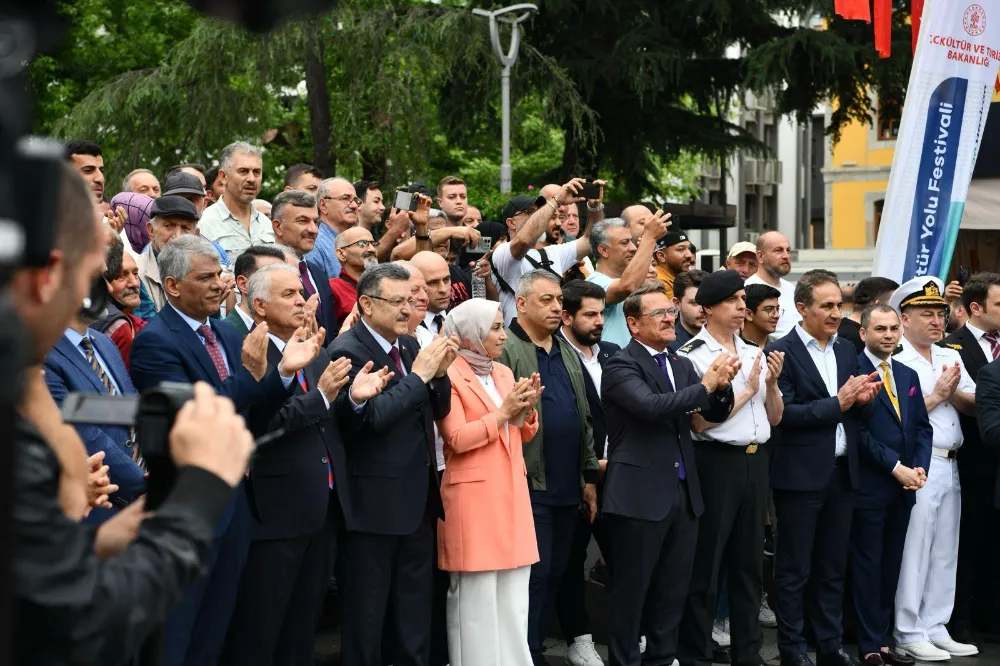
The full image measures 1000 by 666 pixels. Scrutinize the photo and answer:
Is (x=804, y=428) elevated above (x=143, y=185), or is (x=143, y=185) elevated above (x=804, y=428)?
(x=143, y=185)

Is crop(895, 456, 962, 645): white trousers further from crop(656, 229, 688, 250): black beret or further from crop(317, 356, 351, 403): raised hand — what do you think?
crop(317, 356, 351, 403): raised hand

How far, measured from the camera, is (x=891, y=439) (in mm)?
9133

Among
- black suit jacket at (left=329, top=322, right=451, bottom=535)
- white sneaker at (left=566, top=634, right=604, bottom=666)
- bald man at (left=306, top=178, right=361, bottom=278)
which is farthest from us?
bald man at (left=306, top=178, right=361, bottom=278)

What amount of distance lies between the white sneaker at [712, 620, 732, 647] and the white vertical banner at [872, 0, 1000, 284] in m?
3.06

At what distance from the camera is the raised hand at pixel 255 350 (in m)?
6.12

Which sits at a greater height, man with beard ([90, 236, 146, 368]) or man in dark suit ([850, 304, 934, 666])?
man with beard ([90, 236, 146, 368])

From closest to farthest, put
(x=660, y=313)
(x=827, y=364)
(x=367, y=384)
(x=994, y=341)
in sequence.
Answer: (x=367, y=384) → (x=660, y=313) → (x=827, y=364) → (x=994, y=341)

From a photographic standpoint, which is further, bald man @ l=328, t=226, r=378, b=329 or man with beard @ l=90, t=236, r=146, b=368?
bald man @ l=328, t=226, r=378, b=329

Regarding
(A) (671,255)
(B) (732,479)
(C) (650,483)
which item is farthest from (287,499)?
(A) (671,255)

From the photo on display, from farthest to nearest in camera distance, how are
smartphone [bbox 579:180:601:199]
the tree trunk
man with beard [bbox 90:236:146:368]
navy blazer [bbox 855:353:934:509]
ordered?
the tree trunk < smartphone [bbox 579:180:601:199] < navy blazer [bbox 855:353:934:509] < man with beard [bbox 90:236:146:368]

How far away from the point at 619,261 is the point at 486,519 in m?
3.06

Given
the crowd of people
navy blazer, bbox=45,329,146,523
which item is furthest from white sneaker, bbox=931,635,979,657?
navy blazer, bbox=45,329,146,523

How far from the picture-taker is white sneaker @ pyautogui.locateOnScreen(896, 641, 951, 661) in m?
9.25

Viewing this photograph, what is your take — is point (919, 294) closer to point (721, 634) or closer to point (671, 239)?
point (671, 239)
